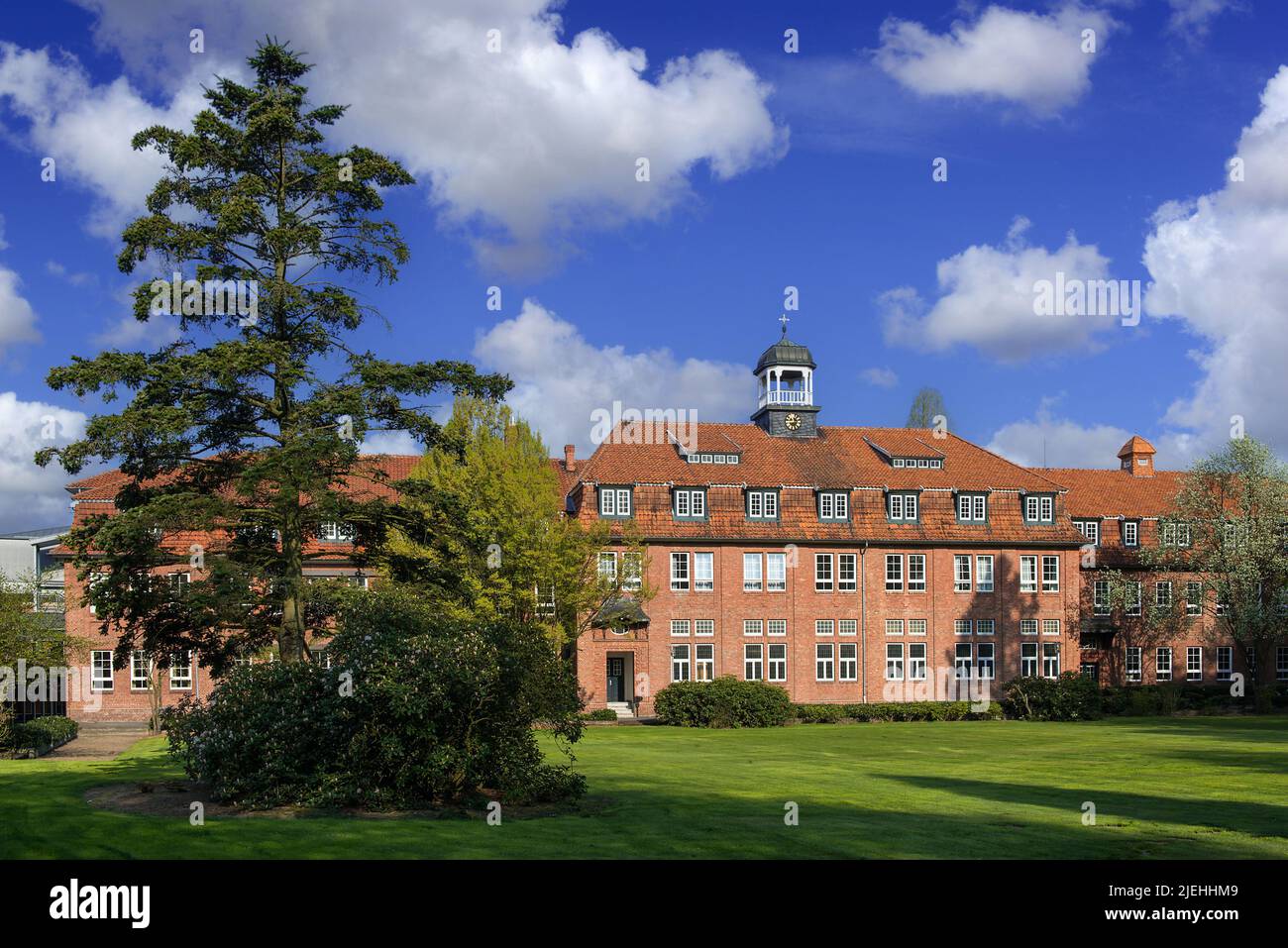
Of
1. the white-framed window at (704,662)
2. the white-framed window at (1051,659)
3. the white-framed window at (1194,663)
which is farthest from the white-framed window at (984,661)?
the white-framed window at (704,662)

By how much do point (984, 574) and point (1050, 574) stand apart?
374 cm

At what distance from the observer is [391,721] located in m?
17.9

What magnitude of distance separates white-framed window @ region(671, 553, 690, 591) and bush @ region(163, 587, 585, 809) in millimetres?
34442

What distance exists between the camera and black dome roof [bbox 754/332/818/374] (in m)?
62.1

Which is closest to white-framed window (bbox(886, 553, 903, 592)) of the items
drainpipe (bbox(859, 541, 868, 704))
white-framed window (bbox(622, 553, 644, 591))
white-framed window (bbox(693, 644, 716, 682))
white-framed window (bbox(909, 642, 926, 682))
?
drainpipe (bbox(859, 541, 868, 704))

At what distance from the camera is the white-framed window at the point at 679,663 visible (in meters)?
53.9

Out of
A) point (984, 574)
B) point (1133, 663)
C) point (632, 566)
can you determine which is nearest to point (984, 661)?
point (984, 574)

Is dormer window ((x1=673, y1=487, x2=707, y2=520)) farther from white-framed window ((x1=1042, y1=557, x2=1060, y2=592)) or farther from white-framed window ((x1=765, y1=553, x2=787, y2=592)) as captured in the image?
white-framed window ((x1=1042, y1=557, x2=1060, y2=592))

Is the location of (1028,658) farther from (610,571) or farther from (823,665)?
(610,571)

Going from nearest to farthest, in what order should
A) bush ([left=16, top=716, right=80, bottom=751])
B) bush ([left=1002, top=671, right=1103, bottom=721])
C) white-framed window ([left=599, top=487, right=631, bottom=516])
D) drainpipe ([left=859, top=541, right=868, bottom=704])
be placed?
bush ([left=16, top=716, right=80, bottom=751]) < bush ([left=1002, top=671, right=1103, bottom=721]) < white-framed window ([left=599, top=487, right=631, bottom=516]) < drainpipe ([left=859, top=541, right=868, bottom=704])
